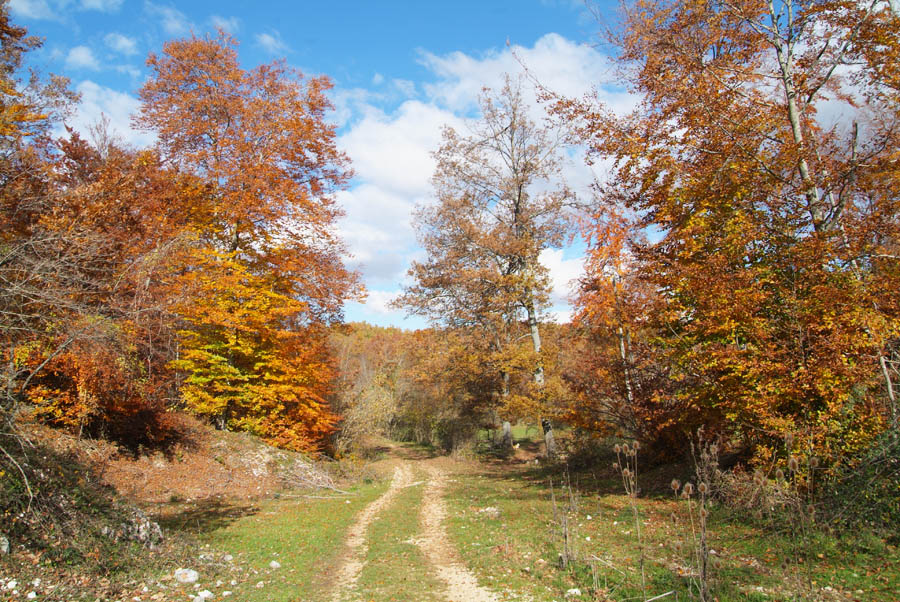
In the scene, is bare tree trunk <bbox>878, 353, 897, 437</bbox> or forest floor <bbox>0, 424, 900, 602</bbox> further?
bare tree trunk <bbox>878, 353, 897, 437</bbox>

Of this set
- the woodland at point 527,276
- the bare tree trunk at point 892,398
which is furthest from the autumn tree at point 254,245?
the bare tree trunk at point 892,398

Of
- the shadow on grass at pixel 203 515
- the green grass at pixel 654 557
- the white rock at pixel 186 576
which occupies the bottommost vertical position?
the shadow on grass at pixel 203 515

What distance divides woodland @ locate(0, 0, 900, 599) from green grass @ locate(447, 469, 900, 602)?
3.23ft

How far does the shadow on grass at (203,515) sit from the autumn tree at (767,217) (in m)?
10.3

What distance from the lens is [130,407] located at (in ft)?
45.0

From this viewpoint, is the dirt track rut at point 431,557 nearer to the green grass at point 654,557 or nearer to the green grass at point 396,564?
the green grass at point 396,564

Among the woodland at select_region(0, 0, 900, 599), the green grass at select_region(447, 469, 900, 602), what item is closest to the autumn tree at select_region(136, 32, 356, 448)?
the woodland at select_region(0, 0, 900, 599)

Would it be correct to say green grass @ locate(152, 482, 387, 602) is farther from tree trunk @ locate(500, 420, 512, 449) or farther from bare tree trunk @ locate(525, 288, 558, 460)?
tree trunk @ locate(500, 420, 512, 449)

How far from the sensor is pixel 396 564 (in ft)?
27.1

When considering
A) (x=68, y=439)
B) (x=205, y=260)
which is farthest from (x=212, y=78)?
(x=68, y=439)

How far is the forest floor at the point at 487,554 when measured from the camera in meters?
5.89

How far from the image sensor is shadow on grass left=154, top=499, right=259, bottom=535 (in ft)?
33.6

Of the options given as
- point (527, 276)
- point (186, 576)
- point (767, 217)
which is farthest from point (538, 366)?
point (186, 576)

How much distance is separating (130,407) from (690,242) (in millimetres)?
14684
